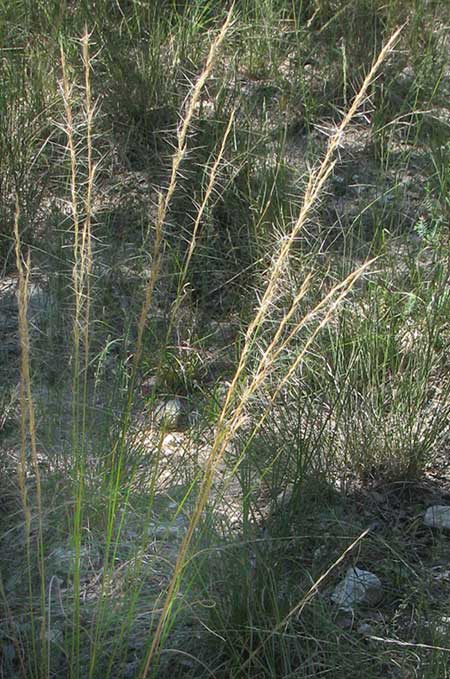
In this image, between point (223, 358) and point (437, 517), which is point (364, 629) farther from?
point (223, 358)

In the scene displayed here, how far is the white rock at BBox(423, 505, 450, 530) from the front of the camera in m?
2.76

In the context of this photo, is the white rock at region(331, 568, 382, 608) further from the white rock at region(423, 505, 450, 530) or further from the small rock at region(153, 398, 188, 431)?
the small rock at region(153, 398, 188, 431)

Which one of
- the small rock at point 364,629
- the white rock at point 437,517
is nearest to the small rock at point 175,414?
the white rock at point 437,517

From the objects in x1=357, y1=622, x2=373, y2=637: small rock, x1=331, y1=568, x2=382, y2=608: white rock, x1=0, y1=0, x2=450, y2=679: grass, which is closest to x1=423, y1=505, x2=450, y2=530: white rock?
x1=0, y1=0, x2=450, y2=679: grass

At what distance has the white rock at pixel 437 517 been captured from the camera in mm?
2756

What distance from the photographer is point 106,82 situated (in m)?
4.20

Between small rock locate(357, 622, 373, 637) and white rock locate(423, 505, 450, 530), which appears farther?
white rock locate(423, 505, 450, 530)

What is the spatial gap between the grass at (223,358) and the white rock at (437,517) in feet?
0.07

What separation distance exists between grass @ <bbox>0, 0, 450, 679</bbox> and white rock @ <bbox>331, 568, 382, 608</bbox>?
28 millimetres

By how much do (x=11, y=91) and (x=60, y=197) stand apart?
17.8 inches

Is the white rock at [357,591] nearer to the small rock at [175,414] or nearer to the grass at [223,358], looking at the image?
the grass at [223,358]

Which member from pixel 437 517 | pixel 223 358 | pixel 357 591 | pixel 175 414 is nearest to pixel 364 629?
pixel 357 591

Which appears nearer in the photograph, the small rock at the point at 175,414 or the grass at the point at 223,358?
the grass at the point at 223,358

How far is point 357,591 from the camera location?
2475 millimetres
